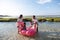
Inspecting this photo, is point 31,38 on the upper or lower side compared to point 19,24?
lower

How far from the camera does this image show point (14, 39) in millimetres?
7988

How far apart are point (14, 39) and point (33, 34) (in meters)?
1.52

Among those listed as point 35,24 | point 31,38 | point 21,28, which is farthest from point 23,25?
point 31,38

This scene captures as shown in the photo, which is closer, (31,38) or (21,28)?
(31,38)

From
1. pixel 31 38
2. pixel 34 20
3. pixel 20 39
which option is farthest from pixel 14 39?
pixel 34 20

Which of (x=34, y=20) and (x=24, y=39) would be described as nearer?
(x=24, y=39)

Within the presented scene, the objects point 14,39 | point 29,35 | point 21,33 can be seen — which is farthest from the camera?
point 21,33

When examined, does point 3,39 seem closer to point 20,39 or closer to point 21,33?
point 20,39

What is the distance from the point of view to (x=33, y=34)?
895 centimetres

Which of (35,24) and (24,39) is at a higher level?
(35,24)

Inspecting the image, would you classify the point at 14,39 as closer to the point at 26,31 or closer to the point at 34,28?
the point at 26,31

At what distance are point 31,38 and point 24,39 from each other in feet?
1.55

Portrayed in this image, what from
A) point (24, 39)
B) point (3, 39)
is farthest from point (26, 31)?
point (3, 39)

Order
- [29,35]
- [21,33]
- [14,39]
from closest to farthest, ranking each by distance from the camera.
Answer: [14,39], [29,35], [21,33]
